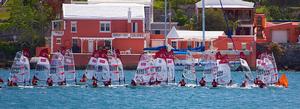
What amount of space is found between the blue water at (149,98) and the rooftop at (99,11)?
35535 millimetres

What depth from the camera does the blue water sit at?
312 ft

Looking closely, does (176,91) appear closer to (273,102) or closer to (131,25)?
(273,102)

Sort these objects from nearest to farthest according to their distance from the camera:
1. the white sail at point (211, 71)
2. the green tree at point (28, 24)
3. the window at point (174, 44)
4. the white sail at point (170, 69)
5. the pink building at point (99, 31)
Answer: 1. the white sail at point (211, 71)
2. the white sail at point (170, 69)
3. the pink building at point (99, 31)
4. the window at point (174, 44)
5. the green tree at point (28, 24)

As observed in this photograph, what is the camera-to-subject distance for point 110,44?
145375 mm

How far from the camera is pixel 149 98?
101 meters

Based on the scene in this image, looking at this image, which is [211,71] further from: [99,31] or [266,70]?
[99,31]

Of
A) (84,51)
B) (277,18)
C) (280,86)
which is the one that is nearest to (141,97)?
(280,86)

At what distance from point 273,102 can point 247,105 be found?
359 cm

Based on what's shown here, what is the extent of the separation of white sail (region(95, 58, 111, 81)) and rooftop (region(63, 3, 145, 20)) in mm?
36990

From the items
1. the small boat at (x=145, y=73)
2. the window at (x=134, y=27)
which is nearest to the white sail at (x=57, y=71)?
the small boat at (x=145, y=73)

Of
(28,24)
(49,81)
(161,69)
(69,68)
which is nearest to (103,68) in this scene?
(69,68)

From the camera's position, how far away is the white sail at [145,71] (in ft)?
359

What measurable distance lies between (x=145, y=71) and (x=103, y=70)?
9.72 feet

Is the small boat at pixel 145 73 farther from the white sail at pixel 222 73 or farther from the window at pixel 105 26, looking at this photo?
the window at pixel 105 26
